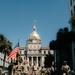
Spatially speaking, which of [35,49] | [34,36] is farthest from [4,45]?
[35,49]

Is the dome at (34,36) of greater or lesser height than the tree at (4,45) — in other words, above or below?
above

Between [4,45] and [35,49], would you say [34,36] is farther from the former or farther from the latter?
[4,45]

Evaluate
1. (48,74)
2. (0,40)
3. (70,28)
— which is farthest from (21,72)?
(70,28)

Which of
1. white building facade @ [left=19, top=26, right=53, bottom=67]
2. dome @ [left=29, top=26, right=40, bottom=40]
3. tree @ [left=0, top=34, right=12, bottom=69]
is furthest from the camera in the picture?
white building facade @ [left=19, top=26, right=53, bottom=67]

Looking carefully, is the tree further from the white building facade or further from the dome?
the white building facade

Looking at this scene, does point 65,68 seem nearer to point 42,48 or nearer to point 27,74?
point 27,74

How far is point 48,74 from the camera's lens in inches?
949

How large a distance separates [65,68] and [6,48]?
37.2 metres

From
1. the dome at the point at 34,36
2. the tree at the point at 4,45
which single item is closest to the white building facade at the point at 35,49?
the dome at the point at 34,36

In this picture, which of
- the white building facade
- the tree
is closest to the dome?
the white building facade

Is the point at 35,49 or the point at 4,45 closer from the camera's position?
the point at 4,45

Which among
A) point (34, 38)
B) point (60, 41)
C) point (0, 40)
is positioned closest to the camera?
point (0, 40)

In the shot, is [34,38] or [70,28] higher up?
[34,38]

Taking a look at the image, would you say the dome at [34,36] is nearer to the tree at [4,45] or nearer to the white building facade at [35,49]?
the white building facade at [35,49]
